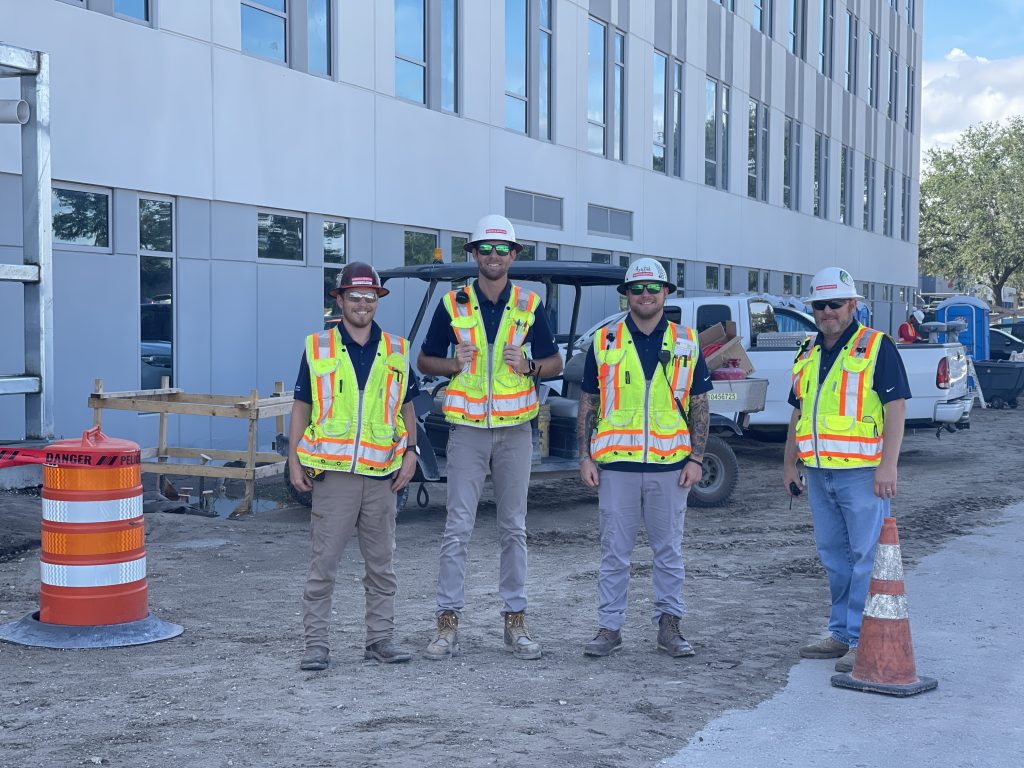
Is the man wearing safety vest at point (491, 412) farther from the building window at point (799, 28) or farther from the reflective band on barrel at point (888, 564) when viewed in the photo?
the building window at point (799, 28)

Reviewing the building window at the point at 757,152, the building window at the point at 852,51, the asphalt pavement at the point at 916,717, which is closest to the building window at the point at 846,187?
the building window at the point at 852,51

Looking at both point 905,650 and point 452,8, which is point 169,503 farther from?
point 452,8

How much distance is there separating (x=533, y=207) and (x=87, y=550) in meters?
15.3

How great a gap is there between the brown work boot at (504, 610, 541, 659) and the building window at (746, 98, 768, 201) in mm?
25617

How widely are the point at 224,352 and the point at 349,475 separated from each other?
30.9 feet

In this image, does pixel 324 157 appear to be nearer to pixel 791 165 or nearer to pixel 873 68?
pixel 791 165

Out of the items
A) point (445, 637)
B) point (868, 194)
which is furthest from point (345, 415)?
point (868, 194)

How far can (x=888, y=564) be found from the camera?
595cm

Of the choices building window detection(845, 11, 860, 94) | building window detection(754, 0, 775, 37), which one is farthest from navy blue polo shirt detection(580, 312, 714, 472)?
building window detection(845, 11, 860, 94)

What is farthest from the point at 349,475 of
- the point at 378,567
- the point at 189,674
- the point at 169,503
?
the point at 169,503

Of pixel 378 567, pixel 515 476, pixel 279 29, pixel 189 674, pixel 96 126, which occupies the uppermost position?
pixel 279 29

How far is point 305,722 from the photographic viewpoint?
5.28 meters

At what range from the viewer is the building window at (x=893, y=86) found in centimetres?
4372

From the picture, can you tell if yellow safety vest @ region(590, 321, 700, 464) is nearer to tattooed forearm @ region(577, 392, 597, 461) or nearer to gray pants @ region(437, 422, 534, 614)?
tattooed forearm @ region(577, 392, 597, 461)
